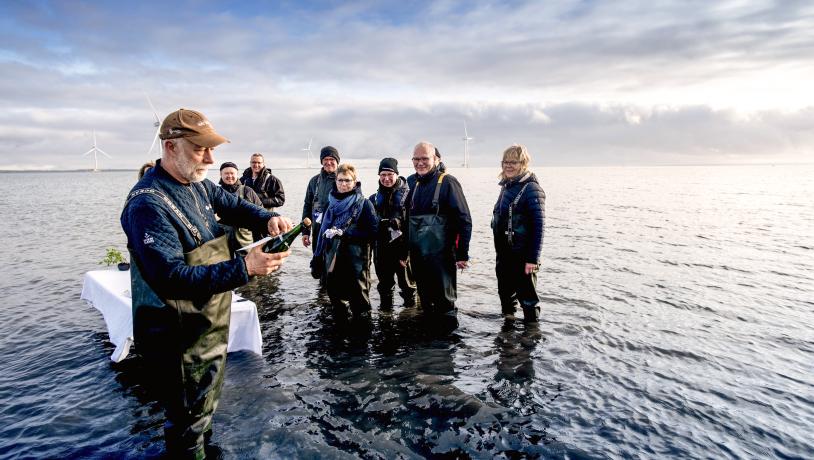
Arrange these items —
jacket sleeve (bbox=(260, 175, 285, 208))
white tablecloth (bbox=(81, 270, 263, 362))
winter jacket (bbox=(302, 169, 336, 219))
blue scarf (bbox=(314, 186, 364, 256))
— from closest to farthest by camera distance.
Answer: white tablecloth (bbox=(81, 270, 263, 362)), blue scarf (bbox=(314, 186, 364, 256)), winter jacket (bbox=(302, 169, 336, 219)), jacket sleeve (bbox=(260, 175, 285, 208))

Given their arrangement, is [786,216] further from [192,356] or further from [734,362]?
[192,356]

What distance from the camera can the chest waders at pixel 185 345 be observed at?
11.2ft

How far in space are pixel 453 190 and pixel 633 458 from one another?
4679 millimetres

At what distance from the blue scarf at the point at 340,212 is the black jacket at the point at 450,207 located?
45.5 inches

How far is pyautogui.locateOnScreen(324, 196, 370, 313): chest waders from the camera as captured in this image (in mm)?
7969

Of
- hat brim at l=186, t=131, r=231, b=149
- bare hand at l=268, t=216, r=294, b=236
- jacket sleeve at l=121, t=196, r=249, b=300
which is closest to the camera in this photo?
jacket sleeve at l=121, t=196, r=249, b=300

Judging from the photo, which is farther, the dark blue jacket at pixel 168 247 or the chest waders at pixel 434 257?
the chest waders at pixel 434 257

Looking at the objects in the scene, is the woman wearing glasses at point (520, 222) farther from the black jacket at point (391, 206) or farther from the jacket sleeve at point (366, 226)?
the jacket sleeve at point (366, 226)

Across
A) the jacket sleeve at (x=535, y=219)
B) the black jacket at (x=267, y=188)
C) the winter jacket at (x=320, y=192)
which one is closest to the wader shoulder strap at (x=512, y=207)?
the jacket sleeve at (x=535, y=219)

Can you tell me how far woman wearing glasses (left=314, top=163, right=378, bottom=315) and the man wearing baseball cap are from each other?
12.5 ft

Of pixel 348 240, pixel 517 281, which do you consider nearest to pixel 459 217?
pixel 517 281

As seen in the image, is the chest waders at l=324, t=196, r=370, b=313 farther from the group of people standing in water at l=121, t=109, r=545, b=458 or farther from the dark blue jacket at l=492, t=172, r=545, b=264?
the dark blue jacket at l=492, t=172, r=545, b=264

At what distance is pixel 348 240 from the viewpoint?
7977mm

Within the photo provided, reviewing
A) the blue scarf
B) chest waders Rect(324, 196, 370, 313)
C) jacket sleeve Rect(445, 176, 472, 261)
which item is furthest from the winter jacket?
jacket sleeve Rect(445, 176, 472, 261)
